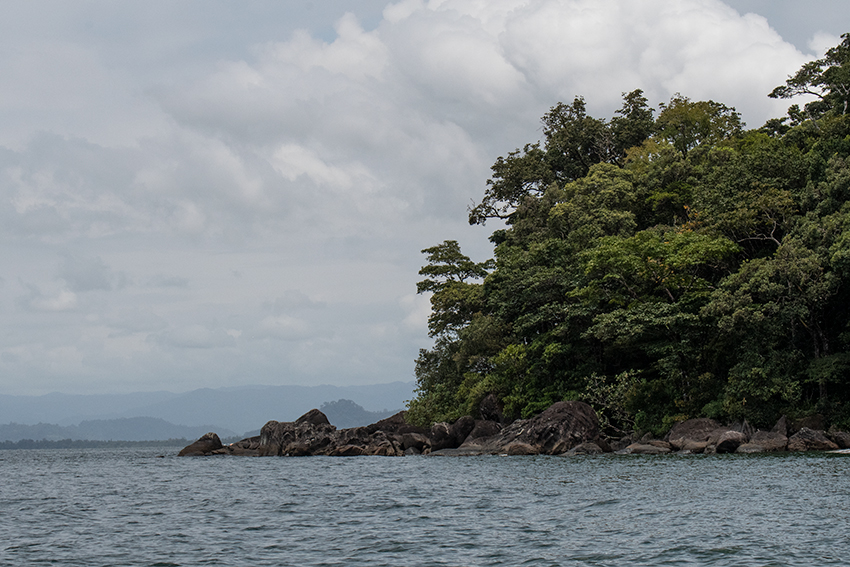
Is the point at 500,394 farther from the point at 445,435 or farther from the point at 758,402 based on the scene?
the point at 758,402

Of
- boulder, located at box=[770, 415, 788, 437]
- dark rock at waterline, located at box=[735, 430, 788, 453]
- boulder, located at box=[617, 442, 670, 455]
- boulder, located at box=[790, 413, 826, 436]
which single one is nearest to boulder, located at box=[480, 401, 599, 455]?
boulder, located at box=[617, 442, 670, 455]

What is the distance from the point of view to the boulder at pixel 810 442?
122ft

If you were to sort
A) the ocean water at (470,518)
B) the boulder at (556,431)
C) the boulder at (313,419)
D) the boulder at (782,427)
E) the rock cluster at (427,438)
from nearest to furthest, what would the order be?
the ocean water at (470,518)
the boulder at (782,427)
the boulder at (556,431)
the rock cluster at (427,438)
the boulder at (313,419)

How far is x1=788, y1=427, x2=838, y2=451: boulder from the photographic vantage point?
122 feet

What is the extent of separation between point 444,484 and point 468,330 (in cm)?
2664

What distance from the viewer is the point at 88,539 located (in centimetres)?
1880

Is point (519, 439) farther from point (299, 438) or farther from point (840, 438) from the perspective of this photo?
point (299, 438)

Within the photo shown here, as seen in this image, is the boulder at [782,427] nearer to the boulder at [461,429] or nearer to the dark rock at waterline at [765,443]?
the dark rock at waterline at [765,443]

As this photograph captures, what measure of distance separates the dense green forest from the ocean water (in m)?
7.63

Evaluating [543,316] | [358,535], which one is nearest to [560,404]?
[543,316]

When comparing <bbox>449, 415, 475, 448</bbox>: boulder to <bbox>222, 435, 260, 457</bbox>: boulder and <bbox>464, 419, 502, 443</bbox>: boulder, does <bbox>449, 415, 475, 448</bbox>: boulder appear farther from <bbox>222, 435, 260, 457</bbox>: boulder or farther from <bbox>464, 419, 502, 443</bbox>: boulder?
<bbox>222, 435, 260, 457</bbox>: boulder

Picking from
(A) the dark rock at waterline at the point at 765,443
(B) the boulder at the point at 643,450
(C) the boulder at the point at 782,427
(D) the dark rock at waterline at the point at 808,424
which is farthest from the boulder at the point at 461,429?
(D) the dark rock at waterline at the point at 808,424

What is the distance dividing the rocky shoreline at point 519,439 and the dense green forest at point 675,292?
1.51 m

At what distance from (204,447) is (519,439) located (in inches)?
1154
